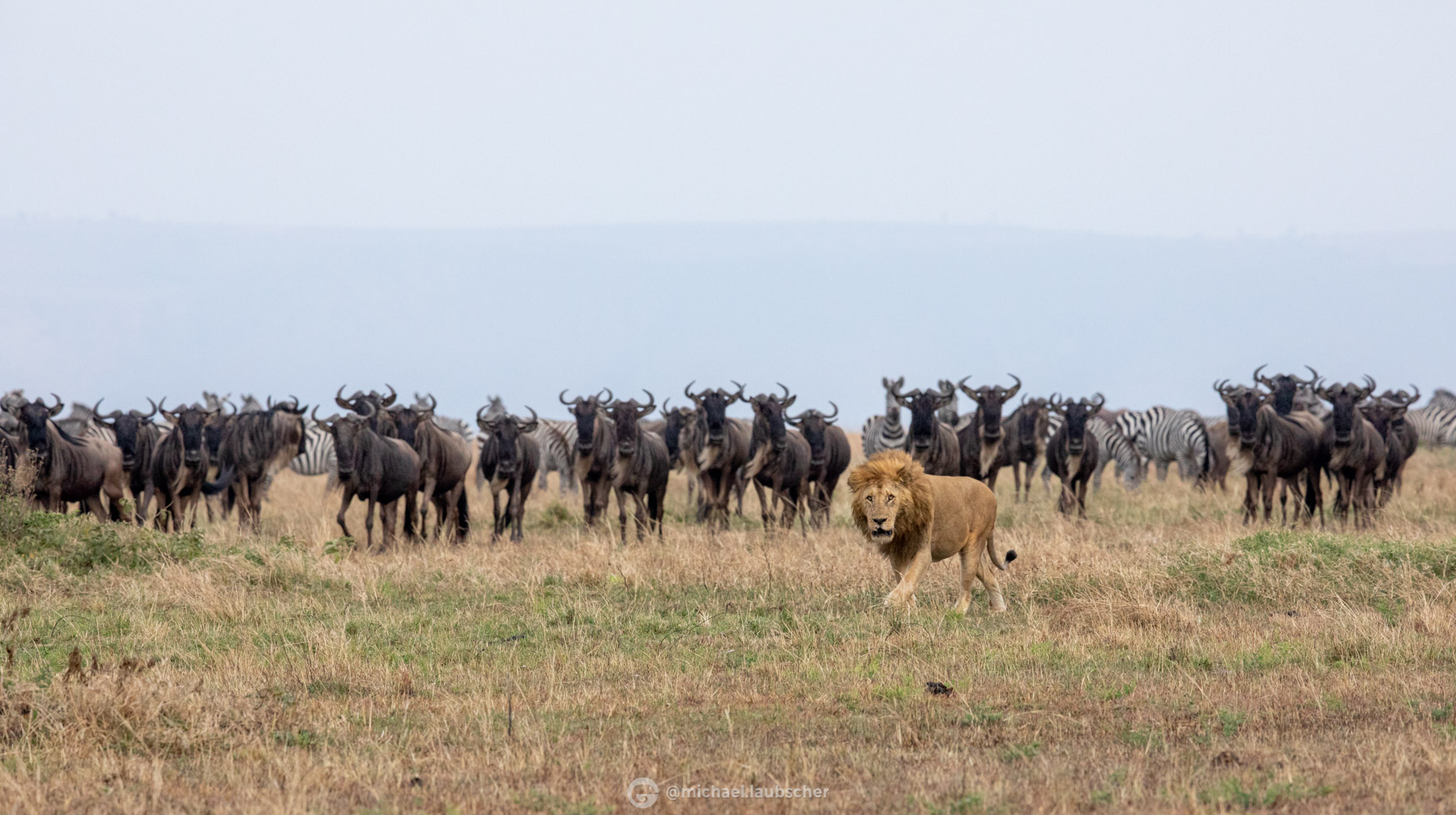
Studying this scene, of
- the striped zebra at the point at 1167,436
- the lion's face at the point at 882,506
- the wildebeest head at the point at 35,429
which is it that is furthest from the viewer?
the striped zebra at the point at 1167,436

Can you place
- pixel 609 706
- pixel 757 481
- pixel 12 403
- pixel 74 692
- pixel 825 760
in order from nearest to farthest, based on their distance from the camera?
pixel 825 760, pixel 74 692, pixel 609 706, pixel 12 403, pixel 757 481

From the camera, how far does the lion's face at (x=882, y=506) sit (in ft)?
32.1

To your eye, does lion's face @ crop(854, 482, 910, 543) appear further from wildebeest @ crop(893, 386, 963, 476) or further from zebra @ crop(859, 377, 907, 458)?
zebra @ crop(859, 377, 907, 458)

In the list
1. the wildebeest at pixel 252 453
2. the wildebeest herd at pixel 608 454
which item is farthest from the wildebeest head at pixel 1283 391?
the wildebeest at pixel 252 453

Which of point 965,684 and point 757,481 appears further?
point 757,481

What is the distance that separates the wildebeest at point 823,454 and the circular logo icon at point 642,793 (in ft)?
45.5

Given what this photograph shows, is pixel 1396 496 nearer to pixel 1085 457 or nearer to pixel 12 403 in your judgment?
pixel 1085 457

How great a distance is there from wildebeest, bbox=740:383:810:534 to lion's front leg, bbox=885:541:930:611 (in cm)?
921

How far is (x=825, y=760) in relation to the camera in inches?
241

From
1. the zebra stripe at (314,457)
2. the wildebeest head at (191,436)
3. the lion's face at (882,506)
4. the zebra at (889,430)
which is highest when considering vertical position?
the lion's face at (882,506)

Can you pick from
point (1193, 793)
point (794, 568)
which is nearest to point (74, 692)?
point (1193, 793)

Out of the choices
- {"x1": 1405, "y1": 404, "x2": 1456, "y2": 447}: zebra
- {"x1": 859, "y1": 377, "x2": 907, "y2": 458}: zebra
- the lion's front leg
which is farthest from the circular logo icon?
{"x1": 1405, "y1": 404, "x2": 1456, "y2": 447}: zebra

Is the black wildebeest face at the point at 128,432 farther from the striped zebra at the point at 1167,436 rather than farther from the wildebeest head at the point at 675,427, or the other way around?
the striped zebra at the point at 1167,436

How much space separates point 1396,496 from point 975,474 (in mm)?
6844
